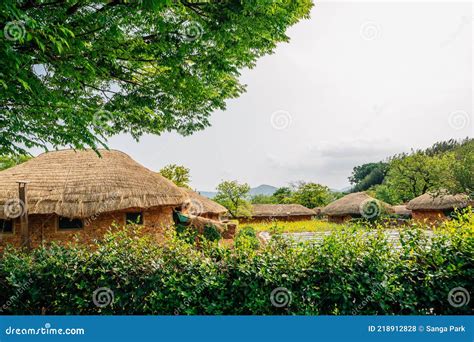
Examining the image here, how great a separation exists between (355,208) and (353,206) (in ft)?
1.53

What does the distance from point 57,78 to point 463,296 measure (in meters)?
8.17

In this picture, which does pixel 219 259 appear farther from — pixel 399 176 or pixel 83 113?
pixel 399 176

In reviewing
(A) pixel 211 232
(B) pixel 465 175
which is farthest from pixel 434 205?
(A) pixel 211 232

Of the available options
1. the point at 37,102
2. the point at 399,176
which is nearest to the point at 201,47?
the point at 37,102

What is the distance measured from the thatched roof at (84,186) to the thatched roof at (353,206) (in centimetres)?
2917

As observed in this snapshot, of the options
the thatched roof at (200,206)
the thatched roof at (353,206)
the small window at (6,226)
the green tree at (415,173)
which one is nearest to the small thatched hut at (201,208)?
the thatched roof at (200,206)

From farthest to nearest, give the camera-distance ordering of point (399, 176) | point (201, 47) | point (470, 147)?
point (399, 176) → point (470, 147) → point (201, 47)

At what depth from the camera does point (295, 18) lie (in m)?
5.75

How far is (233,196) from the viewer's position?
1511 inches

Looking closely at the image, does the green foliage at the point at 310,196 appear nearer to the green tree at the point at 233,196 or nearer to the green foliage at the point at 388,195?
the green foliage at the point at 388,195

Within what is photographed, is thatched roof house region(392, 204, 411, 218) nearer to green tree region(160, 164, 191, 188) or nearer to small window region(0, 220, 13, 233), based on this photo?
green tree region(160, 164, 191, 188)

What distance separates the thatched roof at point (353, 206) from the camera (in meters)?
37.7

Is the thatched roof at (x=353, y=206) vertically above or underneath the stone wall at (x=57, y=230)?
above

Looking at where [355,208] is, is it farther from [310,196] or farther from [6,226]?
[6,226]
